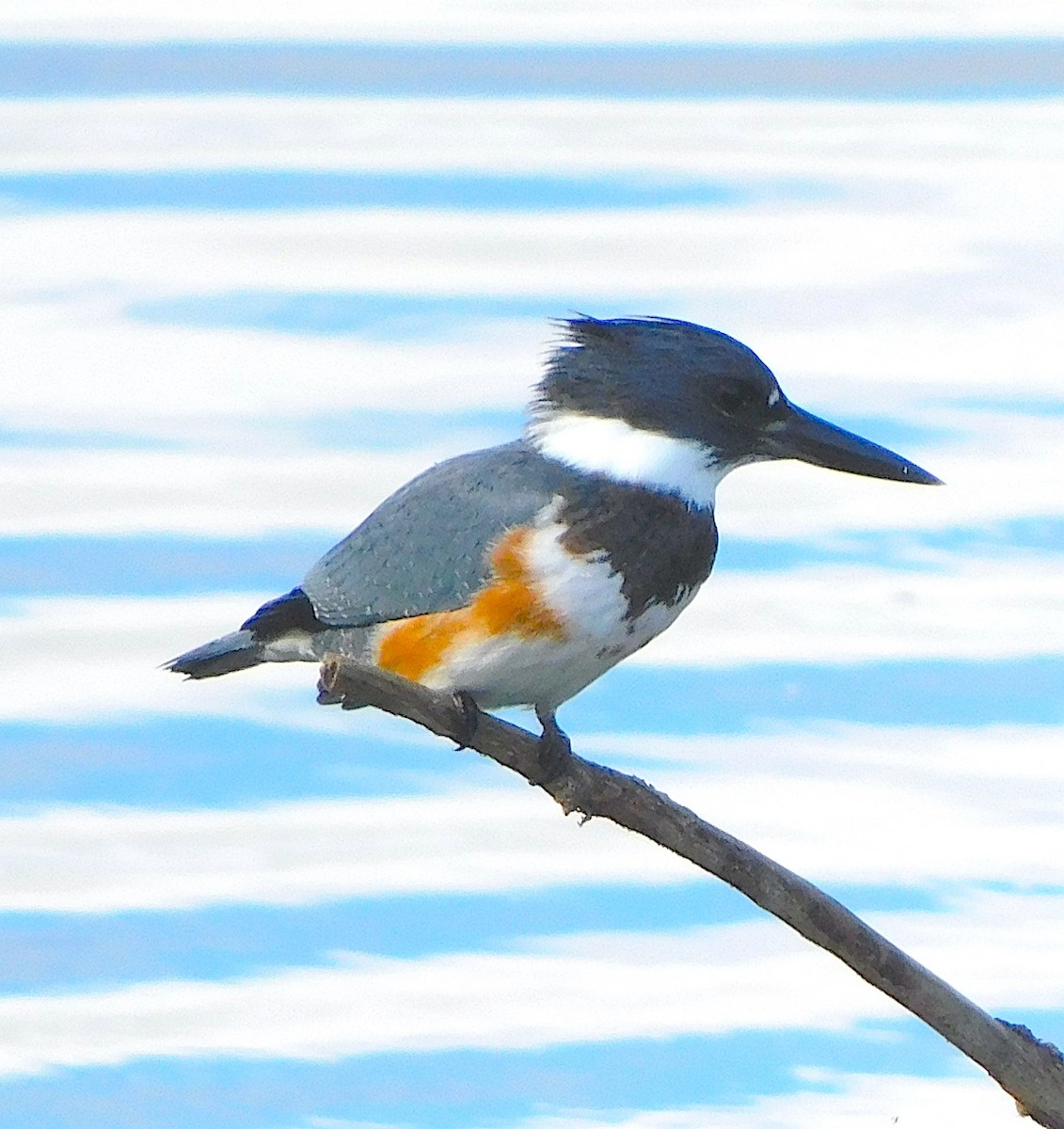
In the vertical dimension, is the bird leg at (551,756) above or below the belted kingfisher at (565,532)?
below

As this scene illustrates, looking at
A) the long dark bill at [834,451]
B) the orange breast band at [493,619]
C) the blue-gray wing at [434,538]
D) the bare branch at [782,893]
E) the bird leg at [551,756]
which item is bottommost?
the bare branch at [782,893]

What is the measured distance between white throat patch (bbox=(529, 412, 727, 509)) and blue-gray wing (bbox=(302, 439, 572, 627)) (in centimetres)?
3

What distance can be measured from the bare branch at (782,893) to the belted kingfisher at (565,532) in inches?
2.9

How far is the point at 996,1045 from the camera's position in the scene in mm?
1989

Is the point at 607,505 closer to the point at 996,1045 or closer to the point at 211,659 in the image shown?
the point at 211,659

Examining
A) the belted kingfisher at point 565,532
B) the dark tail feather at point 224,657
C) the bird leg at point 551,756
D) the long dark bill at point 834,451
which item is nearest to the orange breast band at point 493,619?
the belted kingfisher at point 565,532

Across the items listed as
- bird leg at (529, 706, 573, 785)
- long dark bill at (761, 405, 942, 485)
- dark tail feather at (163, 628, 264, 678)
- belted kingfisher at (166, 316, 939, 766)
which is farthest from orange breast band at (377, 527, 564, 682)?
long dark bill at (761, 405, 942, 485)

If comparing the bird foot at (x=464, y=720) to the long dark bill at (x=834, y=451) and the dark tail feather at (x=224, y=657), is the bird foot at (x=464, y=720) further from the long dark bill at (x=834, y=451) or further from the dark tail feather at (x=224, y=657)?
the long dark bill at (x=834, y=451)

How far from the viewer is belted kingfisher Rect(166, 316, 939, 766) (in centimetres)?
212

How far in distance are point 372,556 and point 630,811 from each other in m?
0.52

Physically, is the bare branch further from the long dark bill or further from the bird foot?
the long dark bill

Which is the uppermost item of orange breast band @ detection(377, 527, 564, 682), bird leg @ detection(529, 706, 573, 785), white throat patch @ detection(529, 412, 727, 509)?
white throat patch @ detection(529, 412, 727, 509)

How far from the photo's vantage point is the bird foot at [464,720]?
203 centimetres

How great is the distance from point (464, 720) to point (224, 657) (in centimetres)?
49
